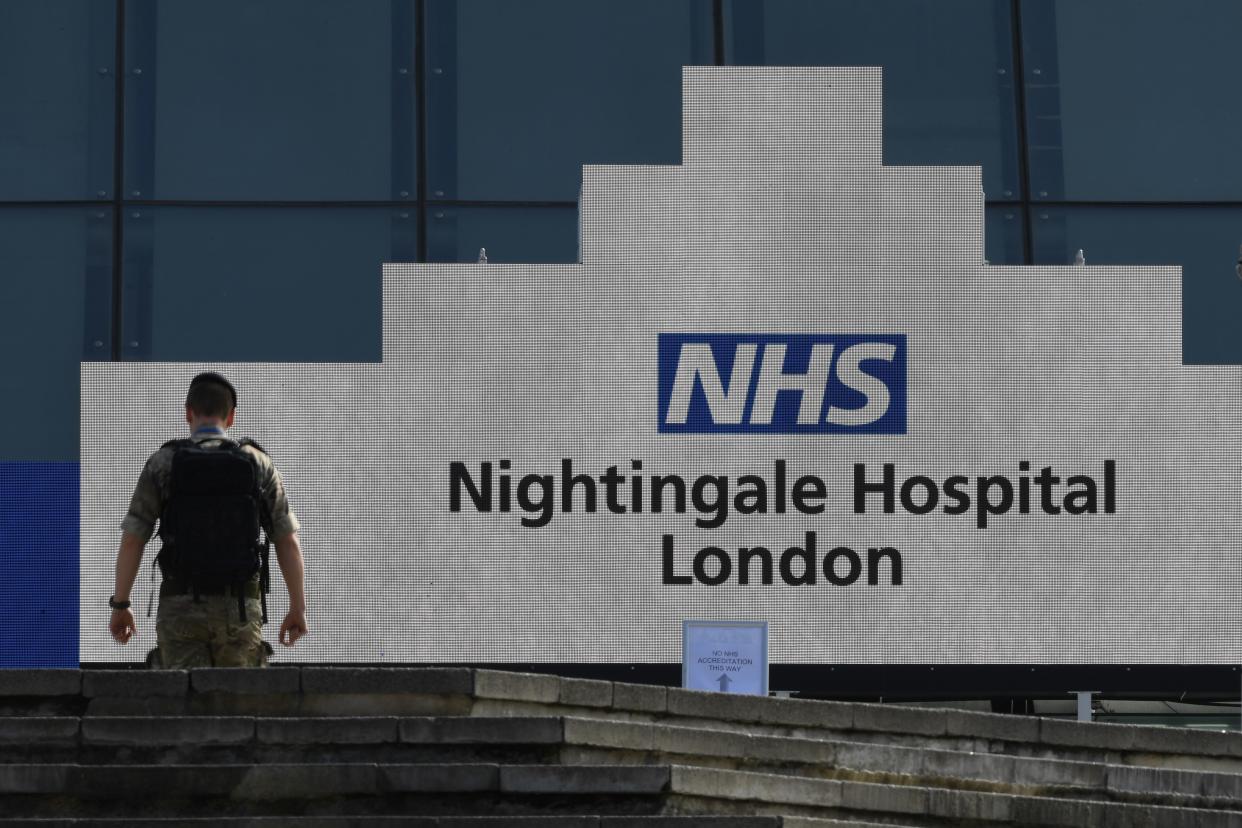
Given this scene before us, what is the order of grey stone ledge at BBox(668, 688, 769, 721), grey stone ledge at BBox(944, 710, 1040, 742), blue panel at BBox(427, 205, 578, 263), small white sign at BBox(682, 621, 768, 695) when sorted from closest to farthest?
grey stone ledge at BBox(668, 688, 769, 721), grey stone ledge at BBox(944, 710, 1040, 742), small white sign at BBox(682, 621, 768, 695), blue panel at BBox(427, 205, 578, 263)

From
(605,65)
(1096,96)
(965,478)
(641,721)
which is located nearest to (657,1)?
(605,65)

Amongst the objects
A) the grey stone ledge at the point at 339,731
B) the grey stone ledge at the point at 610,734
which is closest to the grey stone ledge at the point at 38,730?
the grey stone ledge at the point at 339,731

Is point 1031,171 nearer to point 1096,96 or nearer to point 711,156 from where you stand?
point 1096,96

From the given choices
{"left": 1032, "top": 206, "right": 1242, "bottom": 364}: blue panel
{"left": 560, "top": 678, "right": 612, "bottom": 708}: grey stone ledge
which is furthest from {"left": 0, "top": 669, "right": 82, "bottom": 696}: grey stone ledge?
{"left": 1032, "top": 206, "right": 1242, "bottom": 364}: blue panel

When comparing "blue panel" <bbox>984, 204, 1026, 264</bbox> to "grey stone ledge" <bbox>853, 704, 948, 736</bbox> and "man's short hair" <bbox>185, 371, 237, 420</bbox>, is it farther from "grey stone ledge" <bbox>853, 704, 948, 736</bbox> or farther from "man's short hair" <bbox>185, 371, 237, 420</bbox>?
"man's short hair" <bbox>185, 371, 237, 420</bbox>

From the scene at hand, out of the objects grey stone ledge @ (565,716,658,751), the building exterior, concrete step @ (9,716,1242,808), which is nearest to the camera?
concrete step @ (9,716,1242,808)

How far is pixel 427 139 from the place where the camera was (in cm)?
1895

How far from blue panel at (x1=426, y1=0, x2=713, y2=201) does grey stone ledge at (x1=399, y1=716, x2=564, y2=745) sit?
10.2 m

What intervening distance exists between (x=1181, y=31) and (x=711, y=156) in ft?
14.8

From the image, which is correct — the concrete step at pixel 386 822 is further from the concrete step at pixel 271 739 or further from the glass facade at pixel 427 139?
the glass facade at pixel 427 139

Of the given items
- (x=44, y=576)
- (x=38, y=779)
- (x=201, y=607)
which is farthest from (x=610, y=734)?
(x=44, y=576)

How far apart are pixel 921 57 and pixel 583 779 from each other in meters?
11.4

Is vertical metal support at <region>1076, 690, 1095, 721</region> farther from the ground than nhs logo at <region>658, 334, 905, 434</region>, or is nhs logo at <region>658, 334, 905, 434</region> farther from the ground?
nhs logo at <region>658, 334, 905, 434</region>

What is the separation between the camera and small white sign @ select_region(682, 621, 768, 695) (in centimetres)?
1675
